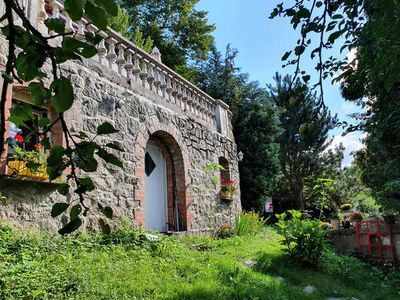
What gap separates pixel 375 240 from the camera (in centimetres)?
906

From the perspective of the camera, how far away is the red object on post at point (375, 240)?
28.8 feet

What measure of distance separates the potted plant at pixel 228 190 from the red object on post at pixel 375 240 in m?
3.34

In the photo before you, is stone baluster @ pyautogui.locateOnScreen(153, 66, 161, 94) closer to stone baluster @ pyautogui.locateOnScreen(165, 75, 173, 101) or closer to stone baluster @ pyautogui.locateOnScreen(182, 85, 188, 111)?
stone baluster @ pyautogui.locateOnScreen(165, 75, 173, 101)

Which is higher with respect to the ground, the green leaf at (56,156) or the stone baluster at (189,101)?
the stone baluster at (189,101)

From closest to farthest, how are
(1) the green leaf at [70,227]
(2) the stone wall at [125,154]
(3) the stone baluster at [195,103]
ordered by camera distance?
(1) the green leaf at [70,227], (2) the stone wall at [125,154], (3) the stone baluster at [195,103]

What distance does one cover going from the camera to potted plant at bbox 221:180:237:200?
9125mm

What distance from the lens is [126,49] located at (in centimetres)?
686

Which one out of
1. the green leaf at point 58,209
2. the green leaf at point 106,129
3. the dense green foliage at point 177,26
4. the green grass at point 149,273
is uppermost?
the dense green foliage at point 177,26

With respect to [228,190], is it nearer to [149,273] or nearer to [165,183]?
[165,183]

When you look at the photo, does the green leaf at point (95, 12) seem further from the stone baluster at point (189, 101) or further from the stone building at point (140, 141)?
the stone baluster at point (189, 101)

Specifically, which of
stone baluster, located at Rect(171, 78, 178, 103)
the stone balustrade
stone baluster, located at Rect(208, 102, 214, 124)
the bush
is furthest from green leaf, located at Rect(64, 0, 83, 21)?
stone baluster, located at Rect(208, 102, 214, 124)

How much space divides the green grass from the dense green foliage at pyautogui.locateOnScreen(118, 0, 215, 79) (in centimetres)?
1208

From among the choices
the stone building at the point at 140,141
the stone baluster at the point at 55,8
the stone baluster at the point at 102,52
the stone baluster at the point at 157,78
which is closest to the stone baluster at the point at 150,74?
the stone building at the point at 140,141

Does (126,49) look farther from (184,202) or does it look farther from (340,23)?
(340,23)
